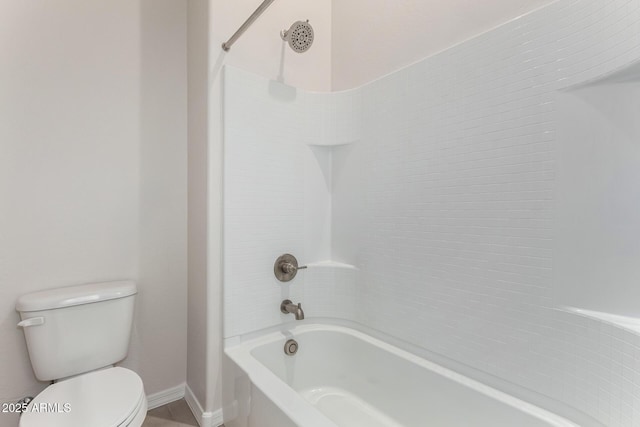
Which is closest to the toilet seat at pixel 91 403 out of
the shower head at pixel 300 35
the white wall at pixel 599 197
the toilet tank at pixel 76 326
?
the toilet tank at pixel 76 326

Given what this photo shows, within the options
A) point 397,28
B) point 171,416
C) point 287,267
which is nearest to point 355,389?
point 287,267

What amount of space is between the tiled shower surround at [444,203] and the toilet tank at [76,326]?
0.51 meters

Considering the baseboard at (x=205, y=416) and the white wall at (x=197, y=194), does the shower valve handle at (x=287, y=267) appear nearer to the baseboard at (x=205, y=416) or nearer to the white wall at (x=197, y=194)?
the white wall at (x=197, y=194)

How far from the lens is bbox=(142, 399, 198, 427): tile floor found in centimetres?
158

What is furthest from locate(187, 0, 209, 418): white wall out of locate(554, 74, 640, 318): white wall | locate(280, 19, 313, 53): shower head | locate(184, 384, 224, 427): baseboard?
locate(554, 74, 640, 318): white wall

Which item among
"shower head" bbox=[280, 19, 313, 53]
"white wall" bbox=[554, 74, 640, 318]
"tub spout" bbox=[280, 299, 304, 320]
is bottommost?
"tub spout" bbox=[280, 299, 304, 320]

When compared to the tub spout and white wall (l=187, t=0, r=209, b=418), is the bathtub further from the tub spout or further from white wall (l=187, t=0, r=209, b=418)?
white wall (l=187, t=0, r=209, b=418)

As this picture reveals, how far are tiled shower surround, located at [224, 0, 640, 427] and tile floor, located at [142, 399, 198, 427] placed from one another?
0.56m

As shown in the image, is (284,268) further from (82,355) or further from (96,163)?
(96,163)

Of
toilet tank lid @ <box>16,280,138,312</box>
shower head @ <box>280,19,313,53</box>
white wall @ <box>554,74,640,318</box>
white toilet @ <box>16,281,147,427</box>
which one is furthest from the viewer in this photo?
shower head @ <box>280,19,313,53</box>

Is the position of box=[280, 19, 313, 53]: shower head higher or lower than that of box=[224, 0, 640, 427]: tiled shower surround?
higher

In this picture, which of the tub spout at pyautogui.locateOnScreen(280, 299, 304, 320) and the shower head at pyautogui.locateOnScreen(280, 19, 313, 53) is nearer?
the shower head at pyautogui.locateOnScreen(280, 19, 313, 53)

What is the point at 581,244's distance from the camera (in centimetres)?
100

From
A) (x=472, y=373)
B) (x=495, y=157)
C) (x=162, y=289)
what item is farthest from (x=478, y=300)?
(x=162, y=289)
